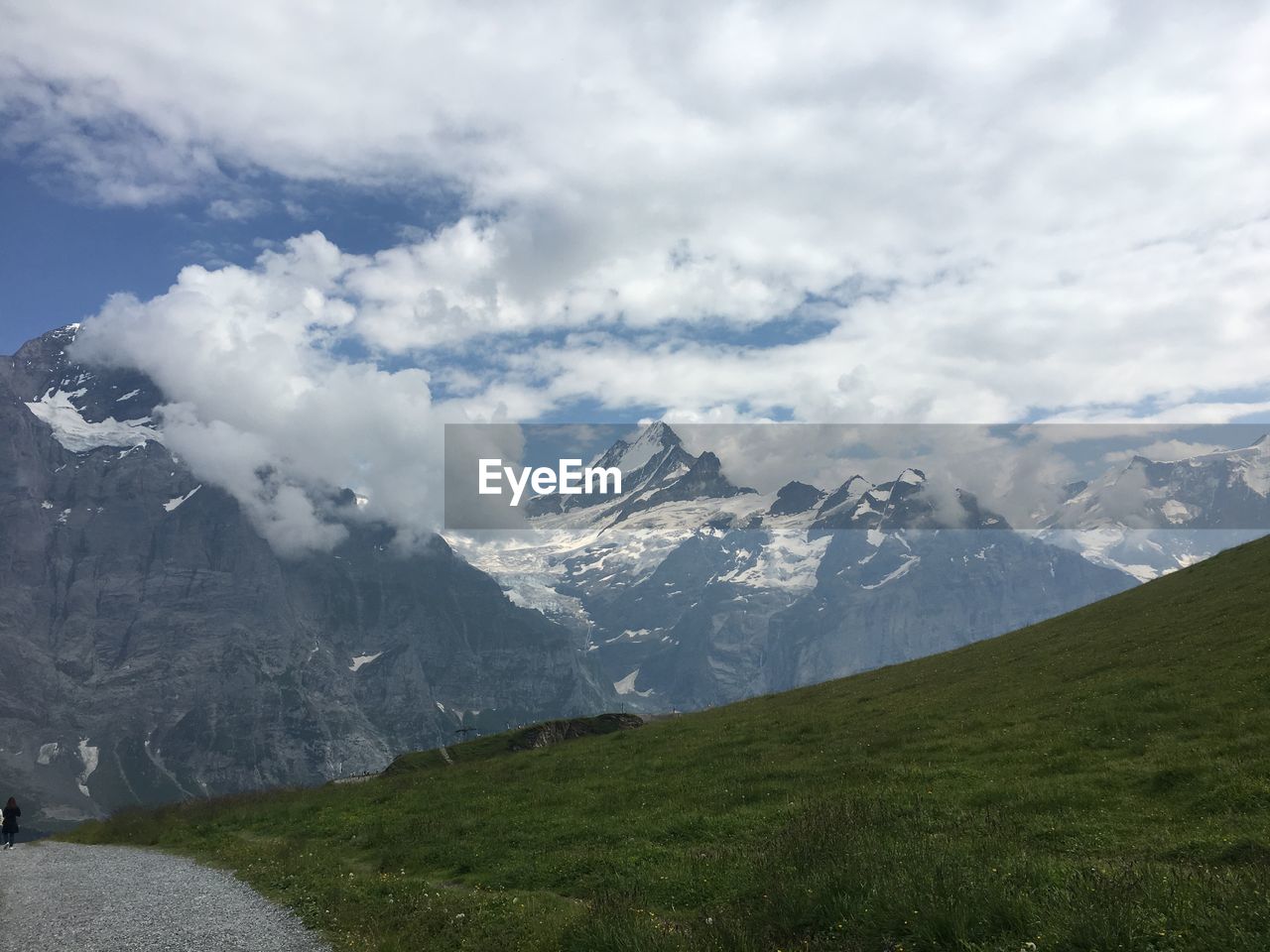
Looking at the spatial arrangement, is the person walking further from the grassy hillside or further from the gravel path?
the gravel path

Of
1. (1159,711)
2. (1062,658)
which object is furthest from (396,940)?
(1062,658)

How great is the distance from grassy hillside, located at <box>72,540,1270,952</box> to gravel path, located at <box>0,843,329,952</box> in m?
1.25

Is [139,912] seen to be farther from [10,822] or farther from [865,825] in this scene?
[10,822]

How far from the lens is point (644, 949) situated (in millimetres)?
13109

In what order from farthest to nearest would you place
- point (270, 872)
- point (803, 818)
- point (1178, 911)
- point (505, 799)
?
point (505, 799) < point (270, 872) < point (803, 818) < point (1178, 911)

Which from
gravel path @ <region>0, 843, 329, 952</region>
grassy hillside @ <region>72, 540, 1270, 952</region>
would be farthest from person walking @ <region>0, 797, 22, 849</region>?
gravel path @ <region>0, 843, 329, 952</region>

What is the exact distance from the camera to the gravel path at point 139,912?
19.0 meters

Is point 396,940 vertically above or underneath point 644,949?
underneath

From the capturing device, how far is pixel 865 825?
20.5 metres

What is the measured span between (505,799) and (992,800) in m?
20.2

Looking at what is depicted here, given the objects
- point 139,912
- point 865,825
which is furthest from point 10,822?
point 865,825

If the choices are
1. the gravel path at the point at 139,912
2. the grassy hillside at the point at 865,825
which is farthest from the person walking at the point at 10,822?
the gravel path at the point at 139,912

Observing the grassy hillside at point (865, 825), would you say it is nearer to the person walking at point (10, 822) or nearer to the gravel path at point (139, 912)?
the gravel path at point (139, 912)

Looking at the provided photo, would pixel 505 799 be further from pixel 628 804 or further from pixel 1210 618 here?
pixel 1210 618
